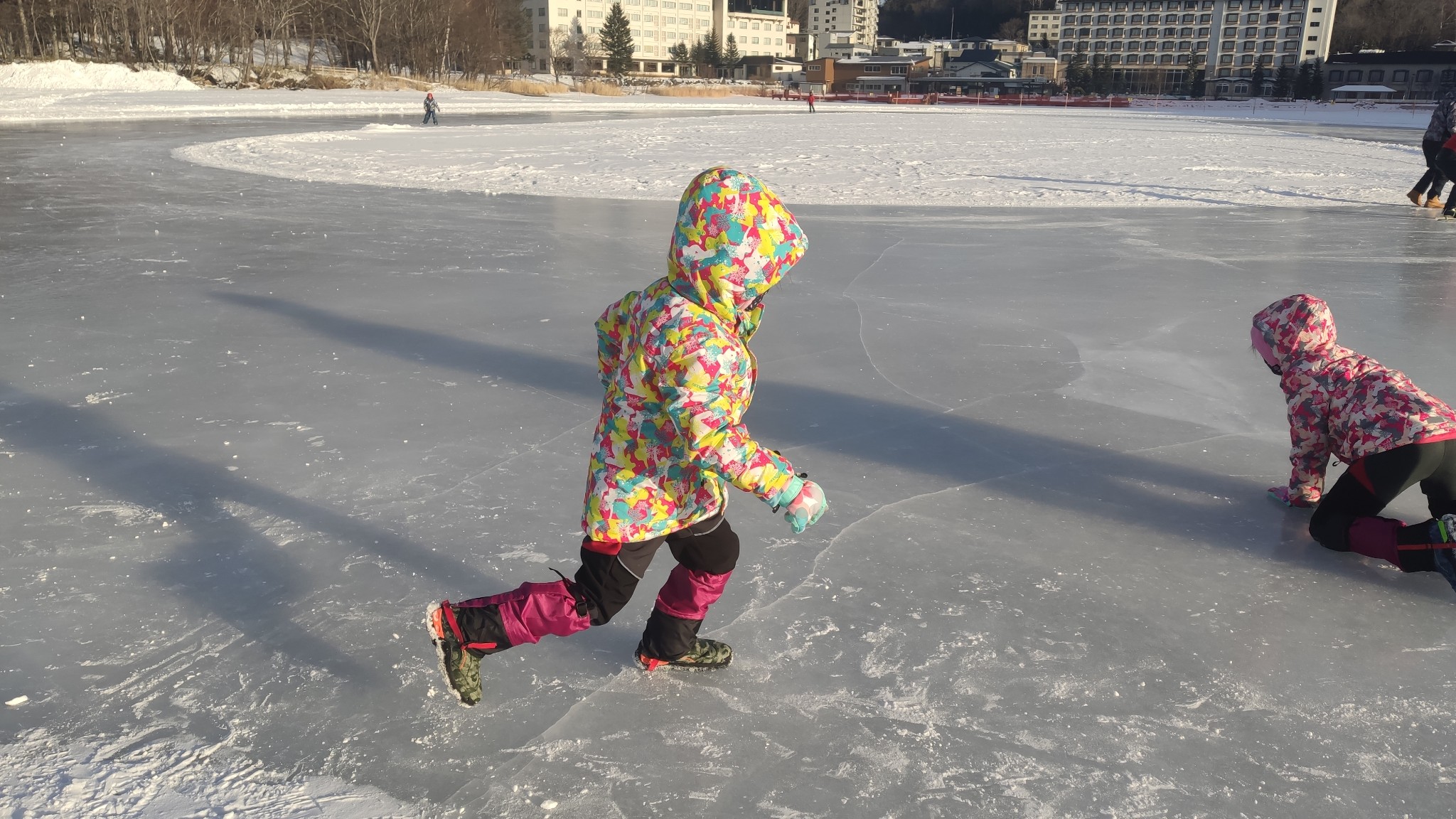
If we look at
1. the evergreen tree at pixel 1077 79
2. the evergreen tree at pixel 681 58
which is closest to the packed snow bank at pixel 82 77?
A: the evergreen tree at pixel 1077 79

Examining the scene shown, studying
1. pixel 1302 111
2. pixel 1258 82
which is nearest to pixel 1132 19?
pixel 1258 82

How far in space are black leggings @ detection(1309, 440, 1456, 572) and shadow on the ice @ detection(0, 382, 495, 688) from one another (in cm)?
233

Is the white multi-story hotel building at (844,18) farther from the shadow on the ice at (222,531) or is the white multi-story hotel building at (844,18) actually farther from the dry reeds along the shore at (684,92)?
the shadow on the ice at (222,531)

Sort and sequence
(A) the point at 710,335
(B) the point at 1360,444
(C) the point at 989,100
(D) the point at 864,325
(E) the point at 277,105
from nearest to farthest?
1. (A) the point at 710,335
2. (B) the point at 1360,444
3. (D) the point at 864,325
4. (E) the point at 277,105
5. (C) the point at 989,100

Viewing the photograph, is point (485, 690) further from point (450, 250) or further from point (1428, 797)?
point (450, 250)

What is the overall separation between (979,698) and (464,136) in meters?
18.5

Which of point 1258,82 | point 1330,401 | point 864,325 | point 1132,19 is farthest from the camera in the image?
point 1132,19

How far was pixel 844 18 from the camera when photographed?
137 meters

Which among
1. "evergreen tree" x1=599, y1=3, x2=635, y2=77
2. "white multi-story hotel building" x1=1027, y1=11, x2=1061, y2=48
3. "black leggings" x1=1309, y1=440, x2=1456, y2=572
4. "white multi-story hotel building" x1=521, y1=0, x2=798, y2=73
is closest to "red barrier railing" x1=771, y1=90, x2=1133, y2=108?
"evergreen tree" x1=599, y1=3, x2=635, y2=77

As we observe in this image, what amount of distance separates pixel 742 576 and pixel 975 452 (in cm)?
125

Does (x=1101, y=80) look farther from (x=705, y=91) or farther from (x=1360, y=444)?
(x=1360, y=444)

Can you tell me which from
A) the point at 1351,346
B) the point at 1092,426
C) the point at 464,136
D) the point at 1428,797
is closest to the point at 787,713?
the point at 1428,797

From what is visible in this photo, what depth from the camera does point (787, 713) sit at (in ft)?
6.82

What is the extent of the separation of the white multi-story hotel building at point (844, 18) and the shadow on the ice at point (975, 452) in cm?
13268
